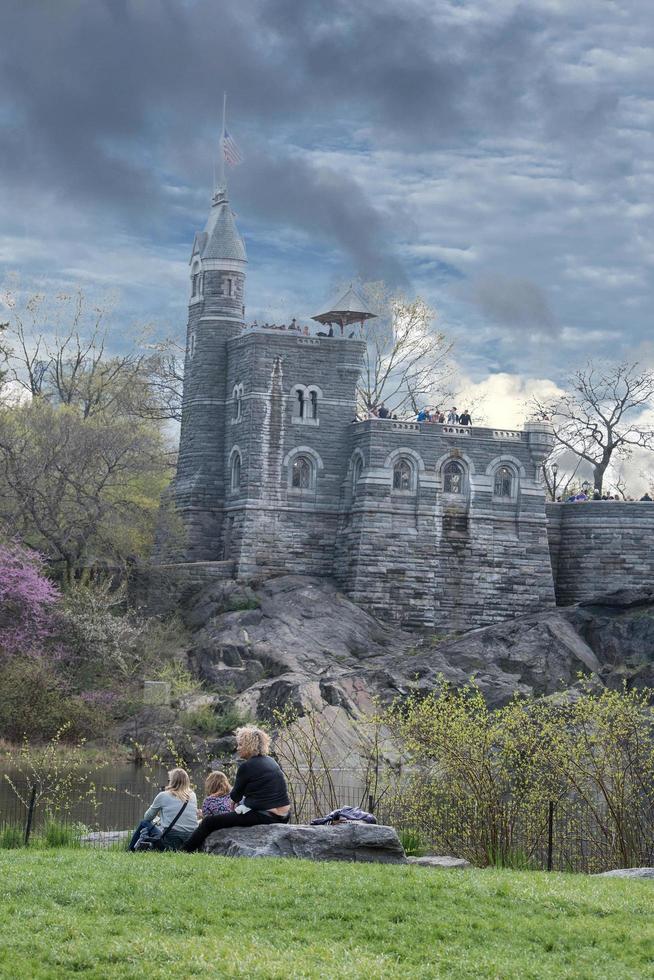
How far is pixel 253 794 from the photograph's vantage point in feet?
58.1

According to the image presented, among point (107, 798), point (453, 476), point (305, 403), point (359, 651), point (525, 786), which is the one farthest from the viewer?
point (453, 476)

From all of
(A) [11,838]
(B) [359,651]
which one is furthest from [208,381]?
(A) [11,838]

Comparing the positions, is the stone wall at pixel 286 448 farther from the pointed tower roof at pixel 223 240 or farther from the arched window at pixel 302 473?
the pointed tower roof at pixel 223 240

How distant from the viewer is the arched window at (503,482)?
2186 inches

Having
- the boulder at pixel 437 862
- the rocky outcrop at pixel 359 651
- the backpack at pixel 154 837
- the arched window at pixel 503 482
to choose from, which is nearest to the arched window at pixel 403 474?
the arched window at pixel 503 482

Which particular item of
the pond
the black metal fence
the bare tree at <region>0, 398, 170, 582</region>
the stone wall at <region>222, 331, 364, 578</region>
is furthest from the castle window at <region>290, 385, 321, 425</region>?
the black metal fence

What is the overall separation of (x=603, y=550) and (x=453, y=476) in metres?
6.40

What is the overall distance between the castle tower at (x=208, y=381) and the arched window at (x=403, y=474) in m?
6.33

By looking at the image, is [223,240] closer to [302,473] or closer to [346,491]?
[302,473]

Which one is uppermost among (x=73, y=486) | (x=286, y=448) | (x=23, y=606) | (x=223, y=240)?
(x=223, y=240)

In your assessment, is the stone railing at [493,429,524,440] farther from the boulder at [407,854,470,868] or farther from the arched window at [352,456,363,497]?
the boulder at [407,854,470,868]

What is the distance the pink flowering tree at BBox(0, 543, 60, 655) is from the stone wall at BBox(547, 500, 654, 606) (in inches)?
806

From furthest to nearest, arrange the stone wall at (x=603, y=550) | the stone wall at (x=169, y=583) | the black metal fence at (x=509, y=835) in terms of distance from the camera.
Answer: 1. the stone wall at (x=603, y=550)
2. the stone wall at (x=169, y=583)
3. the black metal fence at (x=509, y=835)

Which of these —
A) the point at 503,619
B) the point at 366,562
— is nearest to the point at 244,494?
the point at 366,562
